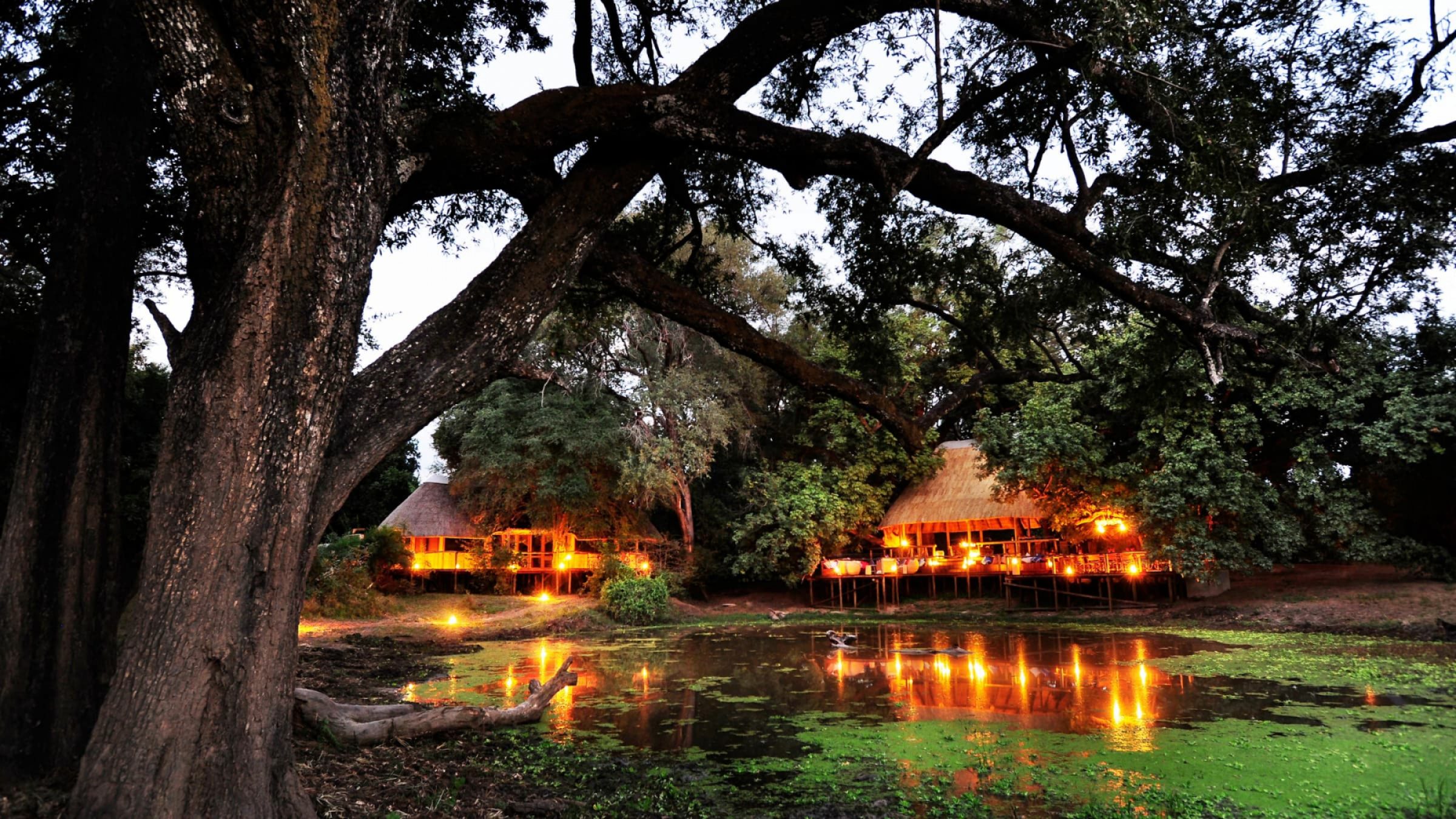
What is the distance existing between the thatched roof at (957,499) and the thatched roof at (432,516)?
39.6 feet

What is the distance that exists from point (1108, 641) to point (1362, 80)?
→ 30.5 feet

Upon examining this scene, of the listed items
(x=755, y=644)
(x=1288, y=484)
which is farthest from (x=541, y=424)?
(x=1288, y=484)

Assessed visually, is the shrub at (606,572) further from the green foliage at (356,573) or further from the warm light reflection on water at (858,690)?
the warm light reflection on water at (858,690)

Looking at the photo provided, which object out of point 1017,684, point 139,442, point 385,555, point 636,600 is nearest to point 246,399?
point 139,442

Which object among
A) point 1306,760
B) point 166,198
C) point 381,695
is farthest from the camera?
point 381,695

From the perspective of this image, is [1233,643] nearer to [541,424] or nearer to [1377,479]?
[1377,479]

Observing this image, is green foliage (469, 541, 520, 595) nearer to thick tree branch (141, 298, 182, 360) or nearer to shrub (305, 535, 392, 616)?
shrub (305, 535, 392, 616)

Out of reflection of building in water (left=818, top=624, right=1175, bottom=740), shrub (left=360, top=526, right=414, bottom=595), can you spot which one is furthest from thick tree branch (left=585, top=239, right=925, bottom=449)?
shrub (left=360, top=526, right=414, bottom=595)

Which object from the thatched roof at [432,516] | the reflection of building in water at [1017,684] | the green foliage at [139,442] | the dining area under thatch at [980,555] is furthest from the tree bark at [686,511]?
the green foliage at [139,442]

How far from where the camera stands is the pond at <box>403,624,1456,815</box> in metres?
4.56

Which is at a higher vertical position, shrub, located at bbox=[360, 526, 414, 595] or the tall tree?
the tall tree

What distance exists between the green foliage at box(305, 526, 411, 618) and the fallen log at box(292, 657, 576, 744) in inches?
463

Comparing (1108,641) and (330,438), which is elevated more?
(330,438)

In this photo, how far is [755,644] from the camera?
1423 cm
